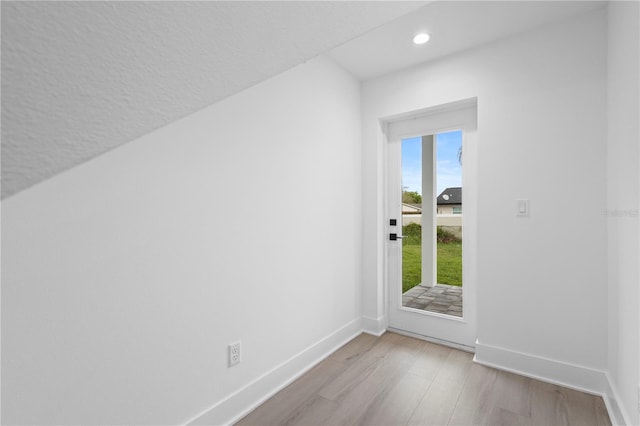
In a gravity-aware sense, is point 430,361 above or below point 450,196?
below

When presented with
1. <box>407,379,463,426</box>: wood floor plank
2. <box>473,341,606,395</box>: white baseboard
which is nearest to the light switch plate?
<box>473,341,606,395</box>: white baseboard

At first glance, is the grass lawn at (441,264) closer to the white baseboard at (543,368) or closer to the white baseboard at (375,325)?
the white baseboard at (375,325)

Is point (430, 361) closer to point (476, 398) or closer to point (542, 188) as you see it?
point (476, 398)

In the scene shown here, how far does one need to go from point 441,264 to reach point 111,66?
2.78m

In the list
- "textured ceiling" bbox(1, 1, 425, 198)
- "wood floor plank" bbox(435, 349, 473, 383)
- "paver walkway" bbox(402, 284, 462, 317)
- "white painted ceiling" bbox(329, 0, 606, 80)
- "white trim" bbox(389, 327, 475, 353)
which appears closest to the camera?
"textured ceiling" bbox(1, 1, 425, 198)

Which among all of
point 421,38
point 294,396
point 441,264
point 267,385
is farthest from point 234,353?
point 421,38

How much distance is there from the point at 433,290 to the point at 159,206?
7.66ft

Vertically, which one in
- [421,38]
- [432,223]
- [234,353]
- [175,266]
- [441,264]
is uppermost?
[421,38]

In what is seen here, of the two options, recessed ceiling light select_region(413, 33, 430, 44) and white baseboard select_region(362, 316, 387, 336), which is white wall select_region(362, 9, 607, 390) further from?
white baseboard select_region(362, 316, 387, 336)

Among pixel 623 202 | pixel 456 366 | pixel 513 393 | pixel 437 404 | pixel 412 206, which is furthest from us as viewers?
pixel 412 206

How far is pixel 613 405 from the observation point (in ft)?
5.65

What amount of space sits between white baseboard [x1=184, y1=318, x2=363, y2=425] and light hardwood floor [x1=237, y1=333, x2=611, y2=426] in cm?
4

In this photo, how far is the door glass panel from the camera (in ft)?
8.77

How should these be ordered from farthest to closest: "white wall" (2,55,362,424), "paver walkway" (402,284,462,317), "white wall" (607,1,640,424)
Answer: "paver walkway" (402,284,462,317), "white wall" (607,1,640,424), "white wall" (2,55,362,424)
